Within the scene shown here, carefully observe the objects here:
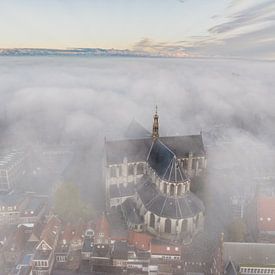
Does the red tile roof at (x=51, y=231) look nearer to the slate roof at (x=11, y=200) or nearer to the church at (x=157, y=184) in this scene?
the slate roof at (x=11, y=200)

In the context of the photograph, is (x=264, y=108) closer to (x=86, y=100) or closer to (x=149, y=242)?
(x=86, y=100)

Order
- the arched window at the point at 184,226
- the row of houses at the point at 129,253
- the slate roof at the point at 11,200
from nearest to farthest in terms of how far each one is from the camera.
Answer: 1. the row of houses at the point at 129,253
2. the arched window at the point at 184,226
3. the slate roof at the point at 11,200

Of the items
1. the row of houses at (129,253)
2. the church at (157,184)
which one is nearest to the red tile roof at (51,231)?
the row of houses at (129,253)

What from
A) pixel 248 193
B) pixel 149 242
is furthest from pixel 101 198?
pixel 248 193

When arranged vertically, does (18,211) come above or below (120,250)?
below

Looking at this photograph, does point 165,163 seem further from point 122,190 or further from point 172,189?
point 122,190

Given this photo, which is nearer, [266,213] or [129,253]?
[129,253]

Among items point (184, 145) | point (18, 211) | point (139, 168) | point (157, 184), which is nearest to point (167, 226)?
point (157, 184)
